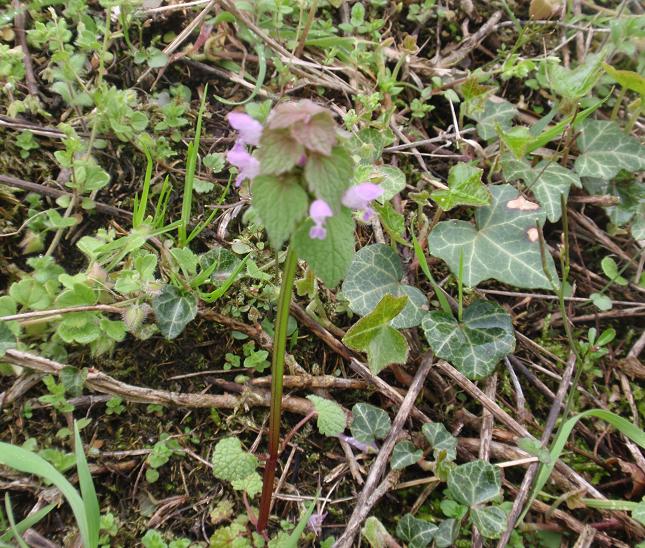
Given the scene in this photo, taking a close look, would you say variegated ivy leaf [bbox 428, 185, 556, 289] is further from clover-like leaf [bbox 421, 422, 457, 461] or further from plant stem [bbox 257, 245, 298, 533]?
plant stem [bbox 257, 245, 298, 533]

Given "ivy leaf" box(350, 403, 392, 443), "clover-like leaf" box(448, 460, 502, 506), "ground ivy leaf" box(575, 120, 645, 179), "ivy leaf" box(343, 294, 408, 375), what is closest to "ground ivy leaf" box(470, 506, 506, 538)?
"clover-like leaf" box(448, 460, 502, 506)

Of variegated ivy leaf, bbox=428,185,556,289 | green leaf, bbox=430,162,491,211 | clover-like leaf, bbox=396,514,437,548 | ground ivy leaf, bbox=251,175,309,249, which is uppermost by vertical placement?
ground ivy leaf, bbox=251,175,309,249

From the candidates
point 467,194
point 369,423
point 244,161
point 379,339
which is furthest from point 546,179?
point 244,161

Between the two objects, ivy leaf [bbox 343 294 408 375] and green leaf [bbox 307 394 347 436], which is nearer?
green leaf [bbox 307 394 347 436]

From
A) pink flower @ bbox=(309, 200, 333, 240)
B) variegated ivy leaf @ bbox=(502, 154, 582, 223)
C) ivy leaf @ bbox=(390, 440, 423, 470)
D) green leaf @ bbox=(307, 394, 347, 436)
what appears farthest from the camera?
variegated ivy leaf @ bbox=(502, 154, 582, 223)

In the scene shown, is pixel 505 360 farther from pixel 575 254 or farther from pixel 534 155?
pixel 534 155

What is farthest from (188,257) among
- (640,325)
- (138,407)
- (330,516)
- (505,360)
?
(640,325)

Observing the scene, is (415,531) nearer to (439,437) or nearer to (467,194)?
(439,437)

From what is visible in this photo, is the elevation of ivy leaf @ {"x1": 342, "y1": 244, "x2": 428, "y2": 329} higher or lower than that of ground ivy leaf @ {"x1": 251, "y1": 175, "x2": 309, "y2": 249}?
lower
